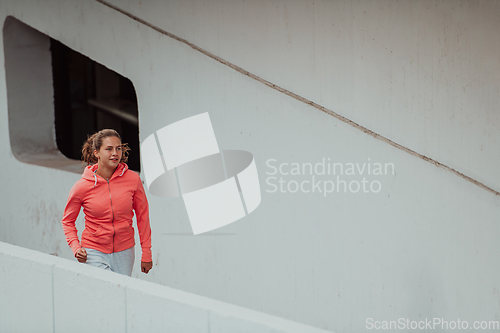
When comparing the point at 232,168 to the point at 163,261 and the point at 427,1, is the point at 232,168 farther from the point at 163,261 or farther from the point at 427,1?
the point at 427,1

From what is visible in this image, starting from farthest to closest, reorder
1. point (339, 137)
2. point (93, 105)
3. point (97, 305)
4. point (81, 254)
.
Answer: point (93, 105) < point (339, 137) < point (81, 254) < point (97, 305)

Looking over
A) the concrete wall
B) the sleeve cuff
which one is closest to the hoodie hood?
the sleeve cuff

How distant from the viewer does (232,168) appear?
179 inches

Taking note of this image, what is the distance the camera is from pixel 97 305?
2473 mm

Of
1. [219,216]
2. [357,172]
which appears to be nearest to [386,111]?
[357,172]

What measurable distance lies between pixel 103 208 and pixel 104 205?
0.02m

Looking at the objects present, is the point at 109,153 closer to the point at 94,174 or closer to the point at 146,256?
the point at 94,174

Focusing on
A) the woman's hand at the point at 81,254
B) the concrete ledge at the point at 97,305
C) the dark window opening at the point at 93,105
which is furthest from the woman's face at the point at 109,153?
the dark window opening at the point at 93,105

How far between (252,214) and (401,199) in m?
1.26

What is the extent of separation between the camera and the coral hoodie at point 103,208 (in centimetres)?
318

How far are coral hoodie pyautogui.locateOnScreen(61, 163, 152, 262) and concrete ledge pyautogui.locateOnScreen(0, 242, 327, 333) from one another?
0.46 m

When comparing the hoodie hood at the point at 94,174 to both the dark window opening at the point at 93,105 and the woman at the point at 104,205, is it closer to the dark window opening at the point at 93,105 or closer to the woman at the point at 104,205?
the woman at the point at 104,205


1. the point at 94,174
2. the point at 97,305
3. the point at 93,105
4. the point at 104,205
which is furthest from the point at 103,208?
the point at 93,105

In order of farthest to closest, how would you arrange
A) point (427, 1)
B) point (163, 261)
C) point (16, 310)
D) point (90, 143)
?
1. point (163, 261)
2. point (427, 1)
3. point (90, 143)
4. point (16, 310)
